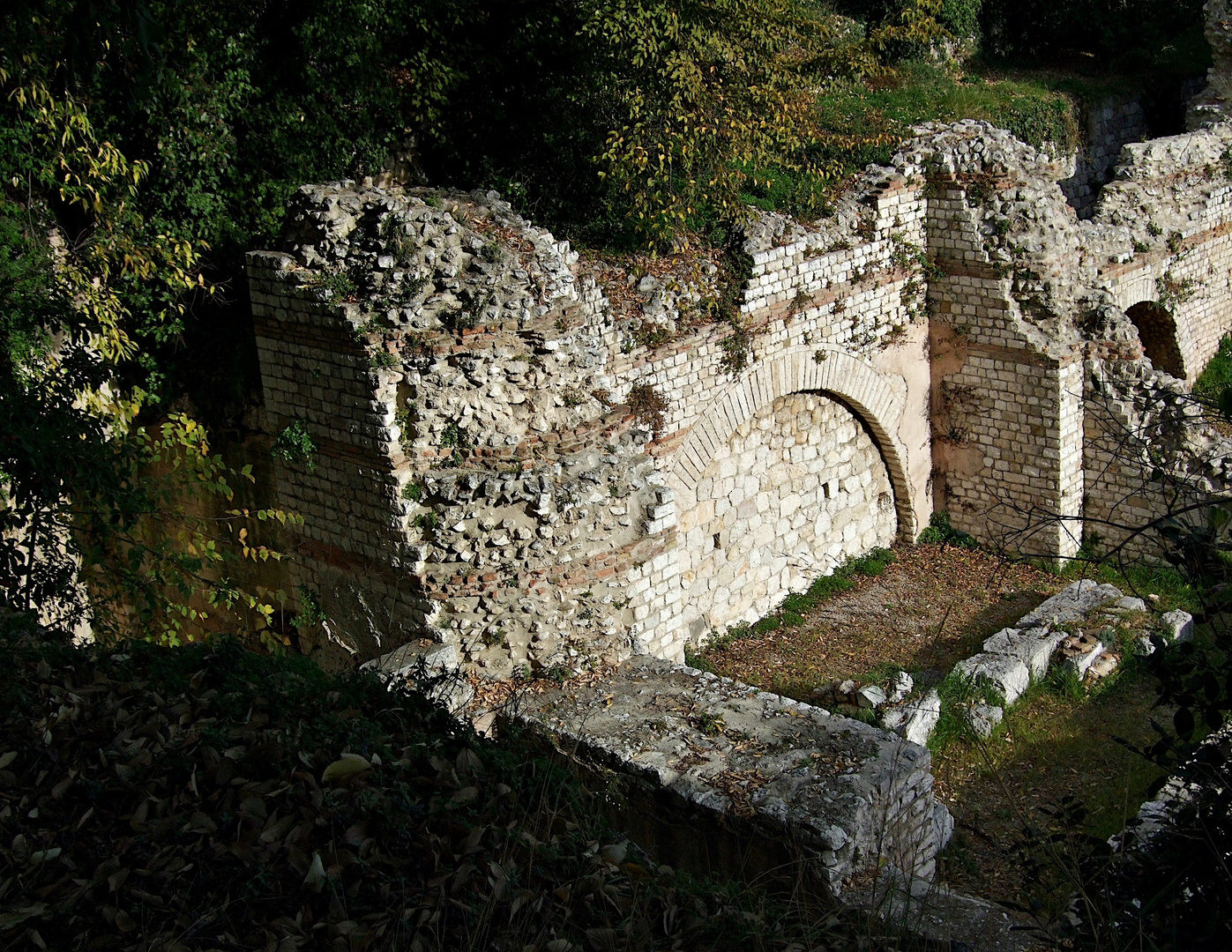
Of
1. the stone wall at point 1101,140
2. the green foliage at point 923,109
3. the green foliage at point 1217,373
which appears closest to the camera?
the green foliage at point 923,109

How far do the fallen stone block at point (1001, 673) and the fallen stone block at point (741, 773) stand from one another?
7.13 feet

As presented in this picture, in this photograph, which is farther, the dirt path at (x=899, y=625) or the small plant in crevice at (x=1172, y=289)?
the small plant in crevice at (x=1172, y=289)

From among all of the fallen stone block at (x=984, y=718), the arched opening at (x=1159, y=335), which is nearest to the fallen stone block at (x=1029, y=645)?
the fallen stone block at (x=984, y=718)

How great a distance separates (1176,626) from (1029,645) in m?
1.41

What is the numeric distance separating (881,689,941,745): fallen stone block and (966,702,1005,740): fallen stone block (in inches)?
9.0

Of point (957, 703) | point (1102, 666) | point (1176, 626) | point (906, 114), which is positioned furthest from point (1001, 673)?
point (906, 114)

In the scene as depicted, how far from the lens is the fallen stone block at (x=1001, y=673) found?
27.1 ft

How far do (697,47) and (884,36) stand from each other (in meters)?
2.15

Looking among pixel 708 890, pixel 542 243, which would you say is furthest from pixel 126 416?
pixel 708 890

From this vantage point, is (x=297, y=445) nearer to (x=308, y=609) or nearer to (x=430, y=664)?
(x=308, y=609)

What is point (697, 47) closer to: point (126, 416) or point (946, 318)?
point (946, 318)

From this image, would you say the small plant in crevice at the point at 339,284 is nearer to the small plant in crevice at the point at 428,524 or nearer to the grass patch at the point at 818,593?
the small plant in crevice at the point at 428,524

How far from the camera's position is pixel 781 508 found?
996 cm

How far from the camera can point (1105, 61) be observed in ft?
65.3
